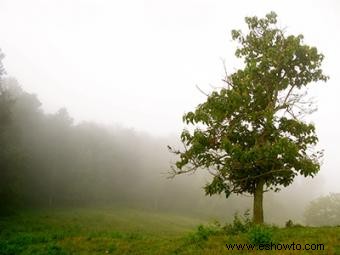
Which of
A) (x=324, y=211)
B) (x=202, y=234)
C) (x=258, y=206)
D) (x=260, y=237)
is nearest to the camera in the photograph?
(x=260, y=237)

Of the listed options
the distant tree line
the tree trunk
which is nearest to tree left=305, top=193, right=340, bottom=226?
the distant tree line

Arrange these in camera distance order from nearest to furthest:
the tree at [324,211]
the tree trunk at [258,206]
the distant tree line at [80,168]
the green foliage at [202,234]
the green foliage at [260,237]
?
the green foliage at [260,237] < the green foliage at [202,234] < the tree trunk at [258,206] < the distant tree line at [80,168] < the tree at [324,211]

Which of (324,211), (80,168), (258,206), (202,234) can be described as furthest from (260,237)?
(324,211)

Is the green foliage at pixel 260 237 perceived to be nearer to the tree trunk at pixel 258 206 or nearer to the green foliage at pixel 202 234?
the green foliage at pixel 202 234

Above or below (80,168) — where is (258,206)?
below

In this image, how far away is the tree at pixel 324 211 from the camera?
10450 centimetres

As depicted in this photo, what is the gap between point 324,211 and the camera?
106 metres

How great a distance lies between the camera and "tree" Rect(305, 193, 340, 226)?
4114 inches

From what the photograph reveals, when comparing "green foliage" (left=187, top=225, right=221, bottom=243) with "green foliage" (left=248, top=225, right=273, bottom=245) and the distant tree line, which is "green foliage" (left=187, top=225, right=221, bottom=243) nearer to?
"green foliage" (left=248, top=225, right=273, bottom=245)

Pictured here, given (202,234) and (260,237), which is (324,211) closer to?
(202,234)

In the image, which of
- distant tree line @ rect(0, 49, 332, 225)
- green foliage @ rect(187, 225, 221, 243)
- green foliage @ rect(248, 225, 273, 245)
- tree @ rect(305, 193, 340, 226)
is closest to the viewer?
green foliage @ rect(248, 225, 273, 245)

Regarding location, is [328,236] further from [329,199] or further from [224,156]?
[329,199]

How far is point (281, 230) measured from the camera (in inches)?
729

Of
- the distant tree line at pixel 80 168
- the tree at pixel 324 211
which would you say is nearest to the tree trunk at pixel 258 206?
the distant tree line at pixel 80 168
